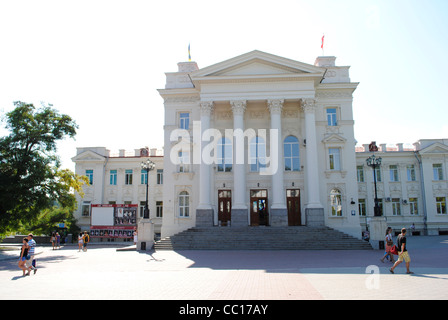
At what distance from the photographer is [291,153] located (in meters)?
32.6

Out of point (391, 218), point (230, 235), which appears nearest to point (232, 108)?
point (230, 235)

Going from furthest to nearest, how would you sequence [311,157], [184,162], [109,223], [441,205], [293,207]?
[441,205] < [109,223] < [184,162] < [293,207] < [311,157]

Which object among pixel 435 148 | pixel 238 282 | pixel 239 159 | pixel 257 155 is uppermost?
pixel 435 148

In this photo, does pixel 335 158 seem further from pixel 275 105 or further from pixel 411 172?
pixel 411 172

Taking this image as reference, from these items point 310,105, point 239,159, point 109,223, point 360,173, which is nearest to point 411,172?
point 360,173

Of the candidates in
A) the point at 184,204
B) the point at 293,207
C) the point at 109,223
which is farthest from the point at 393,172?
the point at 109,223

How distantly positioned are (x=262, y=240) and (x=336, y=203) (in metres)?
9.41

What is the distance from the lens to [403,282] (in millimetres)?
11234

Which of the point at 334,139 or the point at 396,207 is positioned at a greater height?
the point at 334,139

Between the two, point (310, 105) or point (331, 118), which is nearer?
point (310, 105)

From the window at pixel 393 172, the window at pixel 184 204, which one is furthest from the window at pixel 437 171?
the window at pixel 184 204

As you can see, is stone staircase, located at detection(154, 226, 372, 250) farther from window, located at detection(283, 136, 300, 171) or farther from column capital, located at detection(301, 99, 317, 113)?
column capital, located at detection(301, 99, 317, 113)

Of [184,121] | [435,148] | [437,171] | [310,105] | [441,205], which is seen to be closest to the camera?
[310,105]
